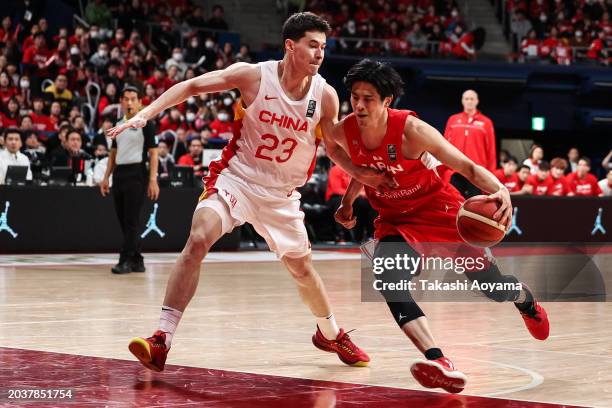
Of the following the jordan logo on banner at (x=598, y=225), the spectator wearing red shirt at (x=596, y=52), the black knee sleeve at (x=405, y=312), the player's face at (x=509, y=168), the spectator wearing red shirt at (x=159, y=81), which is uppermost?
the black knee sleeve at (x=405, y=312)

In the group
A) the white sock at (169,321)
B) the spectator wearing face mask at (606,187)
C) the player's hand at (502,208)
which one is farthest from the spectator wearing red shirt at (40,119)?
the player's hand at (502,208)

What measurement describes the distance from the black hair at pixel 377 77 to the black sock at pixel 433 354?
1289mm

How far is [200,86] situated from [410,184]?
124 centimetres

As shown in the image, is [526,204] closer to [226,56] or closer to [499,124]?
[226,56]

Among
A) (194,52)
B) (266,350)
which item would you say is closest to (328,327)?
(266,350)

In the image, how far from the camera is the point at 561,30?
2906 cm

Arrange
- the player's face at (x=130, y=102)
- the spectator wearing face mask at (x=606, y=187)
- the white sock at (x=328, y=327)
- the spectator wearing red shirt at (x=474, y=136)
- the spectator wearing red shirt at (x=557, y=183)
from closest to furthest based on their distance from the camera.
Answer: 1. the white sock at (x=328, y=327)
2. the player's face at (x=130, y=102)
3. the spectator wearing red shirt at (x=474, y=136)
4. the spectator wearing red shirt at (x=557, y=183)
5. the spectator wearing face mask at (x=606, y=187)

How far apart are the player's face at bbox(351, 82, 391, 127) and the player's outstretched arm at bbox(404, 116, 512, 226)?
17cm

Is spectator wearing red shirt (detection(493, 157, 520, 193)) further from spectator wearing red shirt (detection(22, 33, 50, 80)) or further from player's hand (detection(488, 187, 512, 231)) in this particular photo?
player's hand (detection(488, 187, 512, 231))

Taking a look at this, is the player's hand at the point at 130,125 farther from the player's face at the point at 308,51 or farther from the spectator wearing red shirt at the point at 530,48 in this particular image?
the spectator wearing red shirt at the point at 530,48

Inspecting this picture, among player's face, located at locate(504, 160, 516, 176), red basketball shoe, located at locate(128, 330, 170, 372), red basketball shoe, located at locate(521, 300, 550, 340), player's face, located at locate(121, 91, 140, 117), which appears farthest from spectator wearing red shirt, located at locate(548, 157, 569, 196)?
red basketball shoe, located at locate(128, 330, 170, 372)

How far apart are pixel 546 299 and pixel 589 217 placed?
910 cm

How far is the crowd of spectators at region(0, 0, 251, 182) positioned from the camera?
1670 centimetres

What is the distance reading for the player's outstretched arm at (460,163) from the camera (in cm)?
536
